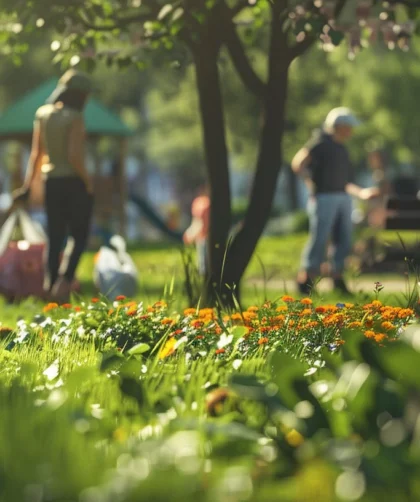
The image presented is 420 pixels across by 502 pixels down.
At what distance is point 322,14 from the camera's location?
7.40 meters

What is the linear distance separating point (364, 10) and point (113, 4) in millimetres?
1910

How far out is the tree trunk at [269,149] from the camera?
8.08m

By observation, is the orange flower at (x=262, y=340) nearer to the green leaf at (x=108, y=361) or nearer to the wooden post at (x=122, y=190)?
the green leaf at (x=108, y=361)

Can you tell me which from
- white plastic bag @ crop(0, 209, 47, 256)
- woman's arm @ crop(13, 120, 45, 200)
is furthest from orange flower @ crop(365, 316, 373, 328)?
white plastic bag @ crop(0, 209, 47, 256)

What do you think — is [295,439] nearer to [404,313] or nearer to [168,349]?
[168,349]

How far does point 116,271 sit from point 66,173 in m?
0.98

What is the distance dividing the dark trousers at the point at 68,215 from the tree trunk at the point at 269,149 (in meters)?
2.00

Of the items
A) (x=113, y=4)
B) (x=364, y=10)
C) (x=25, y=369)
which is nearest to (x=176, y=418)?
(x=25, y=369)

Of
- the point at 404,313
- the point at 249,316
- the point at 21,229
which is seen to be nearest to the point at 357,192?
the point at 21,229

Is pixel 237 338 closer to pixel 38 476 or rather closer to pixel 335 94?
pixel 38 476

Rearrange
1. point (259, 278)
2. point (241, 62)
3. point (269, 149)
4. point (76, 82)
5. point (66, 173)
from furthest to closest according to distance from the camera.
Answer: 1. point (259, 278)
2. point (66, 173)
3. point (76, 82)
4. point (241, 62)
5. point (269, 149)

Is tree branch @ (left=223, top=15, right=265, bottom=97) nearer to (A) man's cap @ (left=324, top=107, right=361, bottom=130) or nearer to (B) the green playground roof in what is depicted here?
(A) man's cap @ (left=324, top=107, right=361, bottom=130)

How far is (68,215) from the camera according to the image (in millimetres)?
9766

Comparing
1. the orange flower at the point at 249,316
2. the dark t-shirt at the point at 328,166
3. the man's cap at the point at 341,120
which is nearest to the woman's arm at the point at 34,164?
the dark t-shirt at the point at 328,166
